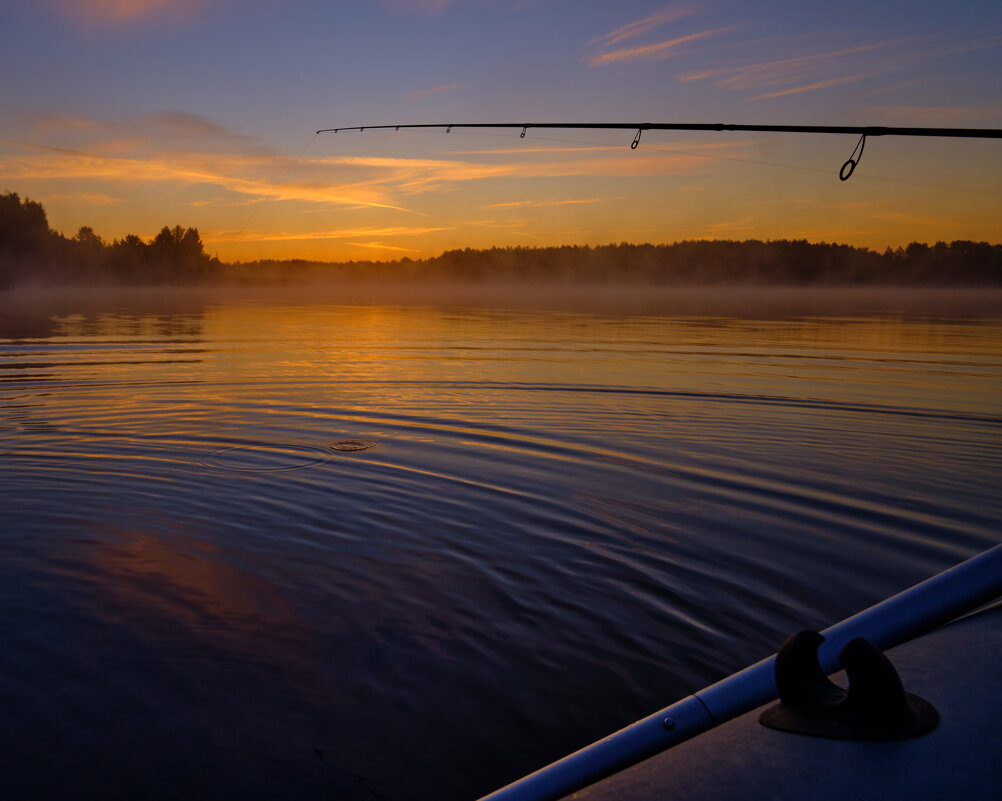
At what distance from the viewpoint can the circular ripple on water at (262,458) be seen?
8.73 m

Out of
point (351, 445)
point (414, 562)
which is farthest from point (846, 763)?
point (351, 445)

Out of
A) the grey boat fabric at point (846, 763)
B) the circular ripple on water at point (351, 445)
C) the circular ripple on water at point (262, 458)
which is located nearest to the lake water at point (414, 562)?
the circular ripple on water at point (262, 458)

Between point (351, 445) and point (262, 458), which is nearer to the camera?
point (262, 458)

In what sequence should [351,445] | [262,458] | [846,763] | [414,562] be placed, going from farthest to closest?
1. [351,445]
2. [262,458]
3. [414,562]
4. [846,763]

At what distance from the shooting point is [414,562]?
5.77 meters

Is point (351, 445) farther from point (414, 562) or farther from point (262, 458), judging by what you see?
point (414, 562)

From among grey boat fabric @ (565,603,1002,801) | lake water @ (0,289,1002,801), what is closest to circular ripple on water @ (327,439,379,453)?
lake water @ (0,289,1002,801)

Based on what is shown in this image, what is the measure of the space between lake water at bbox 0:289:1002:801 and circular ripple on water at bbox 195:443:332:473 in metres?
0.06

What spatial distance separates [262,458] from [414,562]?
13.7 ft

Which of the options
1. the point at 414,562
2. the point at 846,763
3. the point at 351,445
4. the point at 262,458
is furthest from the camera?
the point at 351,445

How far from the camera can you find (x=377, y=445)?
9.98m

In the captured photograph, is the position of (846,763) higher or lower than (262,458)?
higher

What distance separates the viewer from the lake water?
140 inches

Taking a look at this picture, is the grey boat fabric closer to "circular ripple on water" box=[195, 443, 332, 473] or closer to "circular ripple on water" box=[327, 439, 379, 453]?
"circular ripple on water" box=[195, 443, 332, 473]
